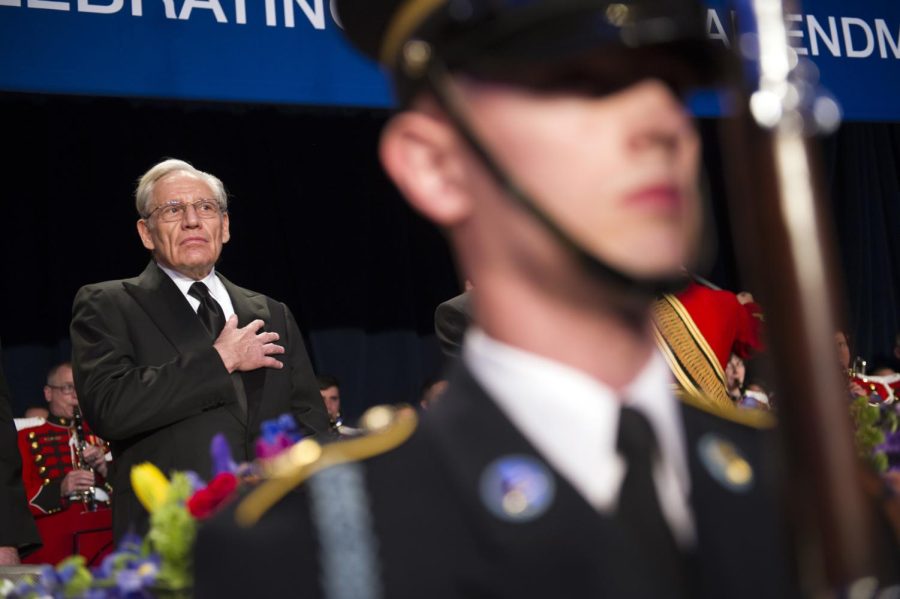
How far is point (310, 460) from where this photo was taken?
701mm

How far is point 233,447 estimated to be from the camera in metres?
2.32

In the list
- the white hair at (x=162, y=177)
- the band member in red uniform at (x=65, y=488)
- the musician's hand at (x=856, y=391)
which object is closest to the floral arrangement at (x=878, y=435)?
the musician's hand at (x=856, y=391)

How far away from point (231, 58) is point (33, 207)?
2320mm

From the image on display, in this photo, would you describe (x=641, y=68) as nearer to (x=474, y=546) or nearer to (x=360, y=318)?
(x=474, y=546)

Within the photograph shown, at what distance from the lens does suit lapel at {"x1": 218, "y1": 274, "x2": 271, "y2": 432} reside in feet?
8.14

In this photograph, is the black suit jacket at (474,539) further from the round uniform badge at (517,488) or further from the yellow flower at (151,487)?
the yellow flower at (151,487)

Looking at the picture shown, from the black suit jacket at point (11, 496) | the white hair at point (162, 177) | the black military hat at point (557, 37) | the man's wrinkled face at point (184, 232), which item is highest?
the white hair at point (162, 177)

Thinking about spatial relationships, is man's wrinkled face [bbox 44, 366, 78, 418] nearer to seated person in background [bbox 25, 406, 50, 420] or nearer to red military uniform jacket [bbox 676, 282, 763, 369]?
seated person in background [bbox 25, 406, 50, 420]

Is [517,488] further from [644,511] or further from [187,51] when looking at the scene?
[187,51]

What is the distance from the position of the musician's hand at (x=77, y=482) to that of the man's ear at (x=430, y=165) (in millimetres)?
3971

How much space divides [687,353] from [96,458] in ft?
10.6

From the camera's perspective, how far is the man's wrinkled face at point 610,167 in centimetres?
59

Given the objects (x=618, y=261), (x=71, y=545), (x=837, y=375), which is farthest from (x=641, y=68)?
(x=71, y=545)

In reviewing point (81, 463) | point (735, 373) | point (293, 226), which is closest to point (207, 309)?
point (81, 463)
